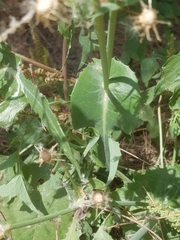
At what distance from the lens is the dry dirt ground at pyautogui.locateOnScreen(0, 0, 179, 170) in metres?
1.20

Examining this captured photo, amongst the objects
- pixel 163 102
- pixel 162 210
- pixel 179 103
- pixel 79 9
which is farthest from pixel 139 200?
pixel 79 9

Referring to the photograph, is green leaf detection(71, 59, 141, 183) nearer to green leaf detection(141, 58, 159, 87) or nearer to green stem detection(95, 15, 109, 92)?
green stem detection(95, 15, 109, 92)

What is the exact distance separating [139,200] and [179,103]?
256mm

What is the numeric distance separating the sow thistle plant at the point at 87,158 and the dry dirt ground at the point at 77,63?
0.55ft

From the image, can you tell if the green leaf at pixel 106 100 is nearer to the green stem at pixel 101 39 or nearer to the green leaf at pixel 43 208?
the green stem at pixel 101 39

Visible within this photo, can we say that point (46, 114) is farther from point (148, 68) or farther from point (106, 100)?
point (148, 68)

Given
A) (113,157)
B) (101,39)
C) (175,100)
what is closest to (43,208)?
(113,157)

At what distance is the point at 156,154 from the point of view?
1189 millimetres

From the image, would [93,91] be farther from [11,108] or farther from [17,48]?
[17,48]

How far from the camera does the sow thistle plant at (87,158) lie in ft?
2.45

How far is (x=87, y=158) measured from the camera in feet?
3.21

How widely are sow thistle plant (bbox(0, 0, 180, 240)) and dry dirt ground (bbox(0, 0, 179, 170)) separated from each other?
0.17m

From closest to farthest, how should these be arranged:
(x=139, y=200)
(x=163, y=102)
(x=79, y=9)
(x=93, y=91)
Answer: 1. (x=79, y=9)
2. (x=93, y=91)
3. (x=139, y=200)
4. (x=163, y=102)

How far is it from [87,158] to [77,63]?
0.53 metres
